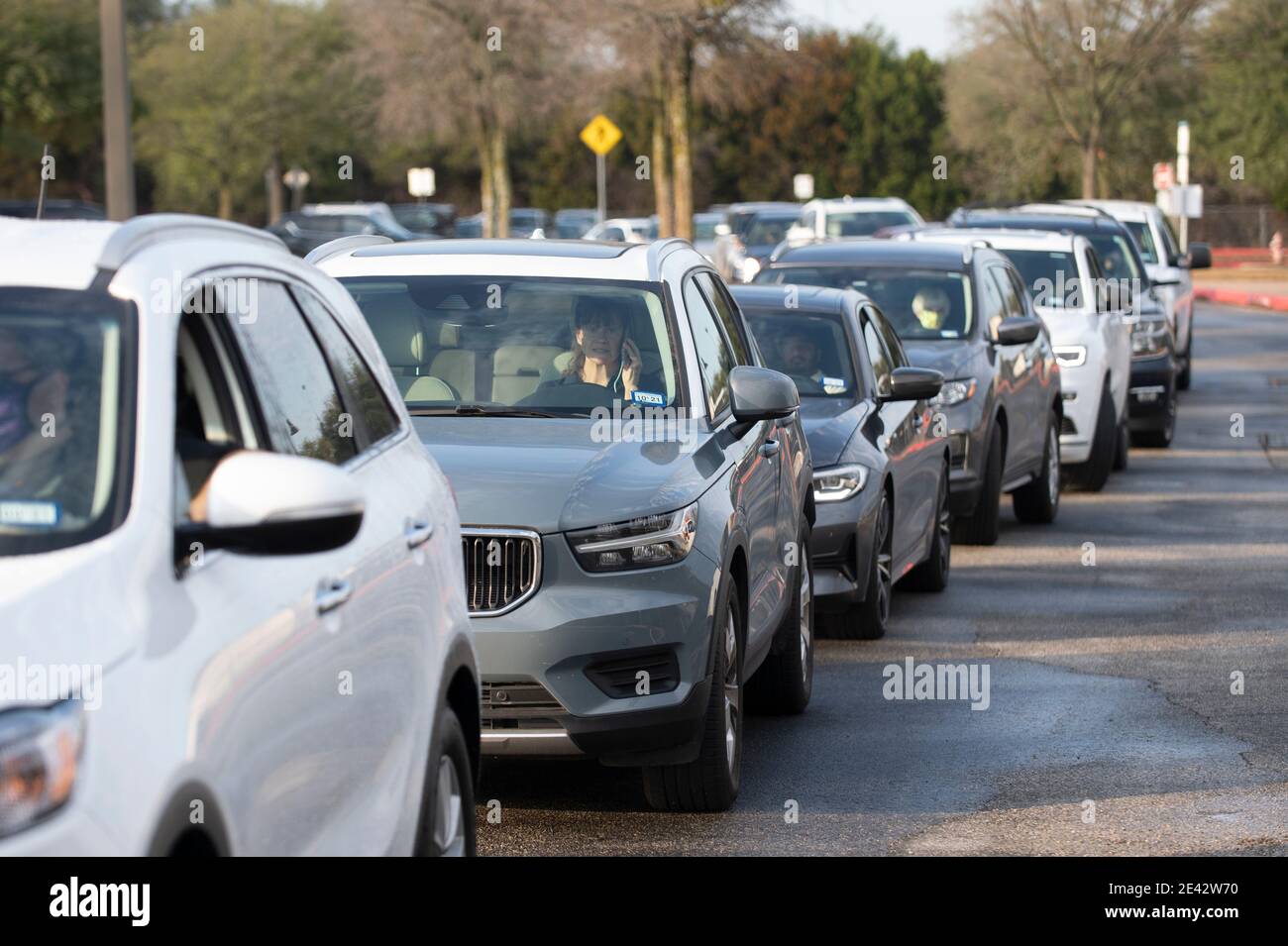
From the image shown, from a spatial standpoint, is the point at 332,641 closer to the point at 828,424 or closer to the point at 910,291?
the point at 828,424

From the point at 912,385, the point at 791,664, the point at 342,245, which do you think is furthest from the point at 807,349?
the point at 342,245

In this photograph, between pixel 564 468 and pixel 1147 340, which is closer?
pixel 564 468

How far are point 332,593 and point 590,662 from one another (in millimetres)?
2636

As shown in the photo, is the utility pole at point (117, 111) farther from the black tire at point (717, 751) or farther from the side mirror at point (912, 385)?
the black tire at point (717, 751)

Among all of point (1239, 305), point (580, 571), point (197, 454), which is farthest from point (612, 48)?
point (197, 454)

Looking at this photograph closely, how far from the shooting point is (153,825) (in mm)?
2973

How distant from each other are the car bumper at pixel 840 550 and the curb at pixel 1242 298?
36.8 meters

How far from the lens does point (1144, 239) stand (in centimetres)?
2534

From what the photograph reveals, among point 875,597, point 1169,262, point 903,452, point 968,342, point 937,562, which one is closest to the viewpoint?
point 875,597

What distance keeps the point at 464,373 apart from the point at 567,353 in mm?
383

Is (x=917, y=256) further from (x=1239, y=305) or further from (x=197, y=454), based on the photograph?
(x=1239, y=305)

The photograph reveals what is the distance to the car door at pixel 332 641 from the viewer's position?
3.59m

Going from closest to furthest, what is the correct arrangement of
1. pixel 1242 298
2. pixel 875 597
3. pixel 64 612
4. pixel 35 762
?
1. pixel 35 762
2. pixel 64 612
3. pixel 875 597
4. pixel 1242 298

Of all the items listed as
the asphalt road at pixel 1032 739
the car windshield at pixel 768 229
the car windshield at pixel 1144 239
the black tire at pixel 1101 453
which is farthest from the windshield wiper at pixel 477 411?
the car windshield at pixel 768 229
